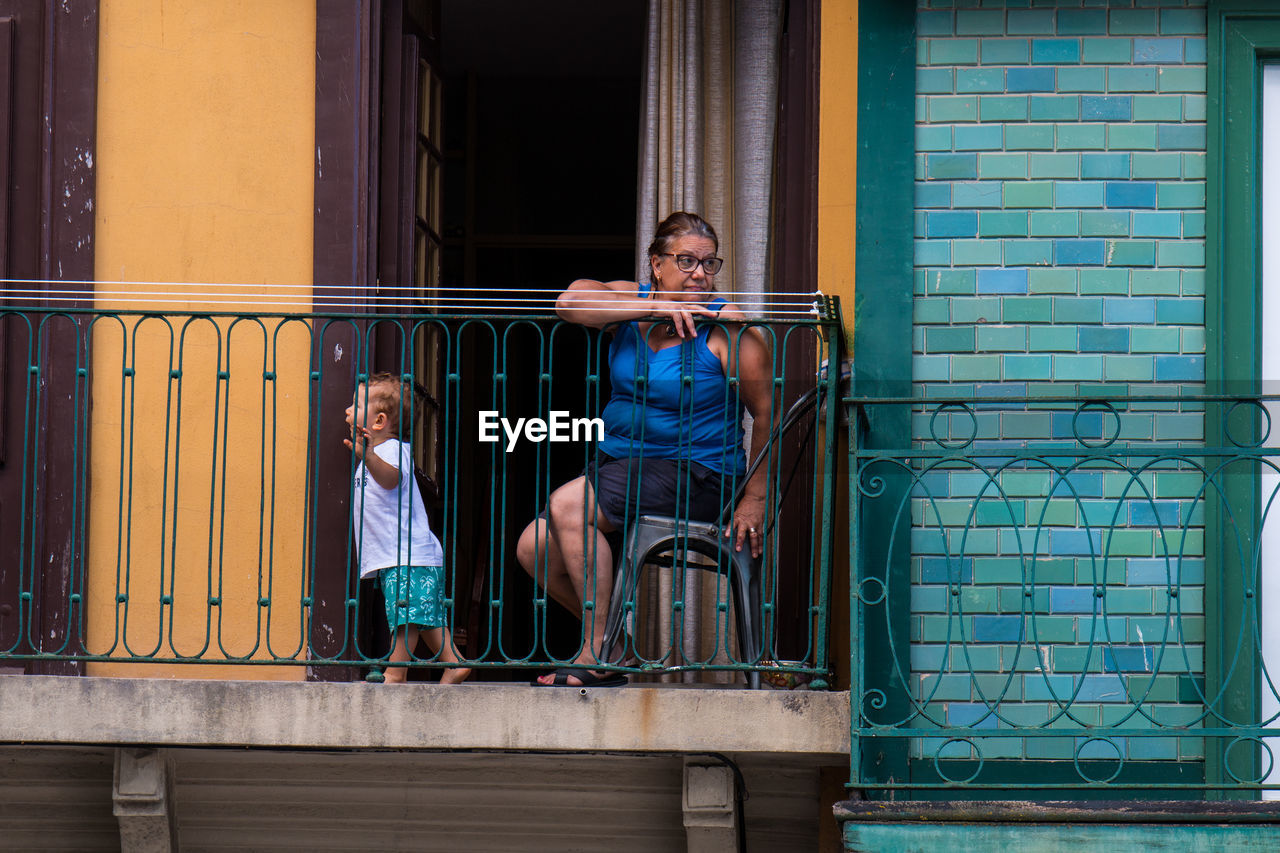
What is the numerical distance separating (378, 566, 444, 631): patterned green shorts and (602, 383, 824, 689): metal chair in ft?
2.03

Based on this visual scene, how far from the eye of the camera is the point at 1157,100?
19.6 ft

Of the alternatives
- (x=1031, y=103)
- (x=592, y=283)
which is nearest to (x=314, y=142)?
(x=592, y=283)

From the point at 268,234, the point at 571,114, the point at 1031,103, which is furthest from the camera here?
the point at 571,114

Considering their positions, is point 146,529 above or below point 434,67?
below

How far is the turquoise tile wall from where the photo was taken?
5.76 m

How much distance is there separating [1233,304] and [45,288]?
418 centimetres

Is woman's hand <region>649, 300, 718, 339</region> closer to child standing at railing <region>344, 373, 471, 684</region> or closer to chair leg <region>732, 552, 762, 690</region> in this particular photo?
chair leg <region>732, 552, 762, 690</region>

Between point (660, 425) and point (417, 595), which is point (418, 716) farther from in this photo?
point (660, 425)

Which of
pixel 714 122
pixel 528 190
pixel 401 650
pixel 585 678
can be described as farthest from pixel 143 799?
pixel 528 190

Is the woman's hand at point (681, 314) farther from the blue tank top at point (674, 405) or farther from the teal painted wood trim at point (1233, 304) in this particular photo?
the teal painted wood trim at point (1233, 304)

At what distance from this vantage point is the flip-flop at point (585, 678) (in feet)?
18.2

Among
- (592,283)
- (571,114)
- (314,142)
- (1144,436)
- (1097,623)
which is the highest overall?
(571,114)

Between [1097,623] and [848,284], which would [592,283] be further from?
[1097,623]

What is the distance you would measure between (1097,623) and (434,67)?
11.1 ft
